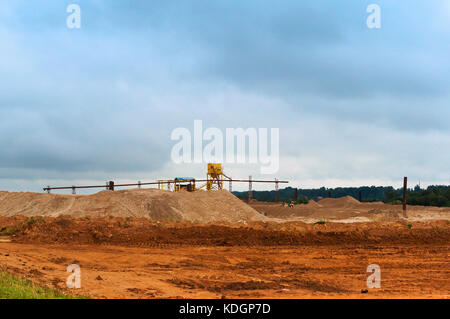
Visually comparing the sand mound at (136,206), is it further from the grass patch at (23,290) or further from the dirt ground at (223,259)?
the grass patch at (23,290)

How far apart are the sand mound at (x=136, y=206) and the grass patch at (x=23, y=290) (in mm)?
22730

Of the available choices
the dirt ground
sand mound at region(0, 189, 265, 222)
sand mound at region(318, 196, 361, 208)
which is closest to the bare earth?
the dirt ground

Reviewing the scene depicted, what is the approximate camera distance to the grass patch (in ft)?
32.3

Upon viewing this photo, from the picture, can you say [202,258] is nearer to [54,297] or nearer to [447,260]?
[54,297]

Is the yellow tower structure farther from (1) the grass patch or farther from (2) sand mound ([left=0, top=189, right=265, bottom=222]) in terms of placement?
(1) the grass patch

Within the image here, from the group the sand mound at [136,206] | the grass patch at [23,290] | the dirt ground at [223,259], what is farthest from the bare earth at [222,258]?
the sand mound at [136,206]

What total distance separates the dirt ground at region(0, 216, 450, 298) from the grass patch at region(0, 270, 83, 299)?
740 mm

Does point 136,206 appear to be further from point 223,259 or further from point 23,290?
point 23,290
